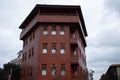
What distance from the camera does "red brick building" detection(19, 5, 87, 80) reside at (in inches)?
1692

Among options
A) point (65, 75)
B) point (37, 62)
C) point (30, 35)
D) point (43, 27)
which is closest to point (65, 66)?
point (65, 75)

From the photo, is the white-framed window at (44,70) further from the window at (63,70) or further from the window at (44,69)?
the window at (63,70)

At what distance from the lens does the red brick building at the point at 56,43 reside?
1692 inches

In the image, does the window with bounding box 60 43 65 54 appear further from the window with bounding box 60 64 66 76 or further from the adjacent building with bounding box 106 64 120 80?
the adjacent building with bounding box 106 64 120 80

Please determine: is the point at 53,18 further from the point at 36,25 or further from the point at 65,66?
the point at 65,66

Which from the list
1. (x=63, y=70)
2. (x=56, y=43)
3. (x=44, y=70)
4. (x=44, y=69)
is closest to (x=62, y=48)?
(x=56, y=43)

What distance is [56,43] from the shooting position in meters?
44.3

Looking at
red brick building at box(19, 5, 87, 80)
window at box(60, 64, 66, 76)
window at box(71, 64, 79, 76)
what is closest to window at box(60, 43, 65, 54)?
red brick building at box(19, 5, 87, 80)

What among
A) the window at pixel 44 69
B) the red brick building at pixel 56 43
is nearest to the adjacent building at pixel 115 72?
the red brick building at pixel 56 43

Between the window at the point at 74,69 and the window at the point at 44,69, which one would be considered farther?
the window at the point at 74,69

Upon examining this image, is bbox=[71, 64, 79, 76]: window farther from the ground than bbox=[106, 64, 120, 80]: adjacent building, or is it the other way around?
bbox=[106, 64, 120, 80]: adjacent building

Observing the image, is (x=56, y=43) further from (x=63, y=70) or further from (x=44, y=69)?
(x=44, y=69)

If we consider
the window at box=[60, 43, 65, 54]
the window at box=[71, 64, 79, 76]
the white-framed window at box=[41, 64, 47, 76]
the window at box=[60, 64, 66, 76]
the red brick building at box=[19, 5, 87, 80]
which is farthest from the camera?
the window at box=[71, 64, 79, 76]

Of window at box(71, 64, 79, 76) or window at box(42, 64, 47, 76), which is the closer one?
window at box(42, 64, 47, 76)
